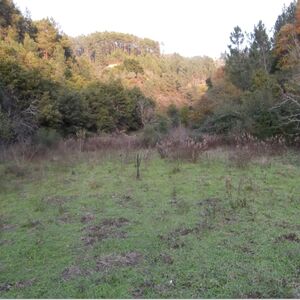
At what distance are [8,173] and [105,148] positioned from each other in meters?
5.19

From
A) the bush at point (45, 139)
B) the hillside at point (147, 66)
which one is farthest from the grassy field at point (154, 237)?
the hillside at point (147, 66)

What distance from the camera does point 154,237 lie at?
4793mm

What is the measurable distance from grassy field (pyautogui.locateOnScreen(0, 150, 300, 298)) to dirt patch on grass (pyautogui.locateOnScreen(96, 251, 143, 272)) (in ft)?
0.04

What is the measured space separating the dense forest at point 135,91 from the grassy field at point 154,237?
555cm

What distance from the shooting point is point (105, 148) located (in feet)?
50.8

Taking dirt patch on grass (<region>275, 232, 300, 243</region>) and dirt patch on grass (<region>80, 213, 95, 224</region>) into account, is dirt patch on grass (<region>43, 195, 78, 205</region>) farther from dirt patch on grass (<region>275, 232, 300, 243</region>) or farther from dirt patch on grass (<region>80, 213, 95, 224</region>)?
dirt patch on grass (<region>275, 232, 300, 243</region>)

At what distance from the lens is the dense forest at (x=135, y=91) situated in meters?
16.6

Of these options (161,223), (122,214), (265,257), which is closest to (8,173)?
(122,214)

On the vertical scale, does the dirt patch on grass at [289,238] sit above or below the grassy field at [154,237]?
above

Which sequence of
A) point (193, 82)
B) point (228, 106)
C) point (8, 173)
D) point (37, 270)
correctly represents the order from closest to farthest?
1. point (37, 270)
2. point (8, 173)
3. point (228, 106)
4. point (193, 82)

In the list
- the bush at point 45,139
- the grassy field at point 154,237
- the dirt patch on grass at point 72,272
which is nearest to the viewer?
the grassy field at point 154,237

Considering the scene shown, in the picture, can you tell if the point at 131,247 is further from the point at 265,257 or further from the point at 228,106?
the point at 228,106

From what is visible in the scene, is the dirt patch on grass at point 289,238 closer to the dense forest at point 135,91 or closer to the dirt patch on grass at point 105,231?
the dirt patch on grass at point 105,231

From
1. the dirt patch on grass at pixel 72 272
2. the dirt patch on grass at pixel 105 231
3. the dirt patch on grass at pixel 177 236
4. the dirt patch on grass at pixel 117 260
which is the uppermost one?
the dirt patch on grass at pixel 177 236
